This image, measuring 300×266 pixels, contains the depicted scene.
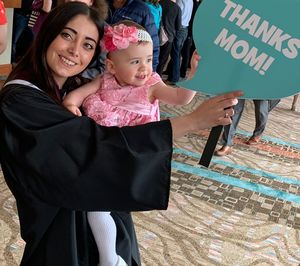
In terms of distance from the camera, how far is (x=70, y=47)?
44.4 inches

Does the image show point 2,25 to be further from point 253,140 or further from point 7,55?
point 253,140

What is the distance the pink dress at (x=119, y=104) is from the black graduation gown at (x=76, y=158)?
0.33 meters

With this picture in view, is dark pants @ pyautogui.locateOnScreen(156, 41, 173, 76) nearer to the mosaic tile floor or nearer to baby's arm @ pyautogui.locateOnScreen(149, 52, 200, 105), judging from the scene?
the mosaic tile floor

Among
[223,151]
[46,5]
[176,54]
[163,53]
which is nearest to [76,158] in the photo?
[46,5]

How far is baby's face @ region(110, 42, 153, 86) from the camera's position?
52.0 inches

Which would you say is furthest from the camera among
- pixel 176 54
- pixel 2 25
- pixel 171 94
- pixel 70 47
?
pixel 176 54

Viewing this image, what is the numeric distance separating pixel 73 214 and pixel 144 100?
0.43 metres

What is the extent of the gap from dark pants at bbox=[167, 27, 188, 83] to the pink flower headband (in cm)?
452

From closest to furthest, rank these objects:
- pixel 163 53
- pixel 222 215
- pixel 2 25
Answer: pixel 2 25, pixel 222 215, pixel 163 53

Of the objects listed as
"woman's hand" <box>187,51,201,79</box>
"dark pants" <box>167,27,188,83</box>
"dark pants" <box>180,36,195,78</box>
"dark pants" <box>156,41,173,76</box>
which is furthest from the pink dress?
"dark pants" <box>180,36,195,78</box>

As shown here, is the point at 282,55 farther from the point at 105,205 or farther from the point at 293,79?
the point at 105,205

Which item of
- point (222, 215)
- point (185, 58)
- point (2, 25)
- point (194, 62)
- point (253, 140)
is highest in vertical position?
point (194, 62)

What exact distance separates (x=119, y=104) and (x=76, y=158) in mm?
434

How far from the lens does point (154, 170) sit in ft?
3.26
